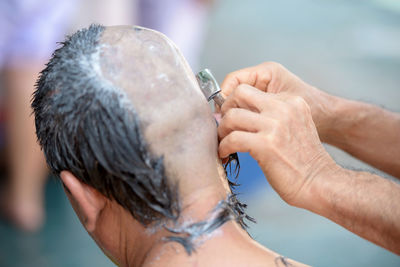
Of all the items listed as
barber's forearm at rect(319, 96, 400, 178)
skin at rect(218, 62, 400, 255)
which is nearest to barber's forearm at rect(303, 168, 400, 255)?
skin at rect(218, 62, 400, 255)

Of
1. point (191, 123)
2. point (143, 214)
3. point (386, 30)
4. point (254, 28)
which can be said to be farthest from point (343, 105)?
point (386, 30)

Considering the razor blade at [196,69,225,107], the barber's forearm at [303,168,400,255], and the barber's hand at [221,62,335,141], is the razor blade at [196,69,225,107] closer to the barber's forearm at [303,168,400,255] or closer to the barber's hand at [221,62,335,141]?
the barber's hand at [221,62,335,141]

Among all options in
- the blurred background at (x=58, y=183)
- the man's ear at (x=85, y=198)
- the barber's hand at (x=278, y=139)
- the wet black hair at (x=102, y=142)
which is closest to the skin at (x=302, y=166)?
the barber's hand at (x=278, y=139)

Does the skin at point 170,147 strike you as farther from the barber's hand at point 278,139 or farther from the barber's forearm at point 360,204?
the barber's forearm at point 360,204

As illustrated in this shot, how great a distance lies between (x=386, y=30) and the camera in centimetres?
627

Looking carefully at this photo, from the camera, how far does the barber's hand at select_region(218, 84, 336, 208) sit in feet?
3.76

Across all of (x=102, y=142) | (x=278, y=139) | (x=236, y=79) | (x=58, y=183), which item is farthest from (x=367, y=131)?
(x=58, y=183)

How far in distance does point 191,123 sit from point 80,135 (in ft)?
0.84

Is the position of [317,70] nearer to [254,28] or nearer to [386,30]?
[254,28]

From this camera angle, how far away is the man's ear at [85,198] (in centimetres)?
115

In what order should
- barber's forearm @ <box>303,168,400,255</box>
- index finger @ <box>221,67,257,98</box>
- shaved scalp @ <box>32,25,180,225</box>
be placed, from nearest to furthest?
shaved scalp @ <box>32,25,180,225</box>
barber's forearm @ <box>303,168,400,255</box>
index finger @ <box>221,67,257,98</box>

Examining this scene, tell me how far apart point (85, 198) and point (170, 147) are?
10.1 inches

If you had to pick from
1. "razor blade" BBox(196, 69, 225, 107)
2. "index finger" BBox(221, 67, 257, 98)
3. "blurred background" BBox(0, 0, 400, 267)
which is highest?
"razor blade" BBox(196, 69, 225, 107)

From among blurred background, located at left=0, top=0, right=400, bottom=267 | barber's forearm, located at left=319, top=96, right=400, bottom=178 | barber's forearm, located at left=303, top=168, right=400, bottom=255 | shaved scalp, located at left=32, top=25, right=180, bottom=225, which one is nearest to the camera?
shaved scalp, located at left=32, top=25, right=180, bottom=225
